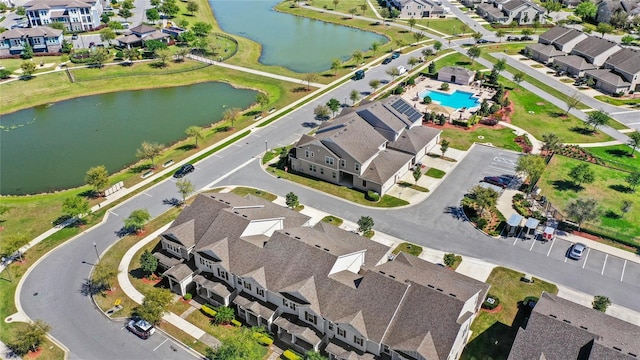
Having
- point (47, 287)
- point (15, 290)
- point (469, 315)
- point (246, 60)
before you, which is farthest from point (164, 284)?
point (246, 60)

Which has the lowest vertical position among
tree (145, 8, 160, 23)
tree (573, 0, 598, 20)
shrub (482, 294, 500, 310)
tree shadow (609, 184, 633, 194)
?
→ shrub (482, 294, 500, 310)

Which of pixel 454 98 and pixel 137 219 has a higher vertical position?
pixel 137 219

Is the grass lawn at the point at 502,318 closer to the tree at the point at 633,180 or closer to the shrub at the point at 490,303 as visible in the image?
the shrub at the point at 490,303

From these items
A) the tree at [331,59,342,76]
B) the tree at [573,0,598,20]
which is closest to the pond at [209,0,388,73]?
the tree at [331,59,342,76]

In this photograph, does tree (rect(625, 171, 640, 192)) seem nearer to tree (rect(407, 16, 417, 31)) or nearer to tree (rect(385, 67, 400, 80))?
tree (rect(385, 67, 400, 80))

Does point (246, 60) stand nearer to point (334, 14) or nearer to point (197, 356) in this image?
point (334, 14)

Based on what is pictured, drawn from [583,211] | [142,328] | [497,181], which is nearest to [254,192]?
[142,328]

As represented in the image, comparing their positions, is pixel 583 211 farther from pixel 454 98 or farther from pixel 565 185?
pixel 454 98
